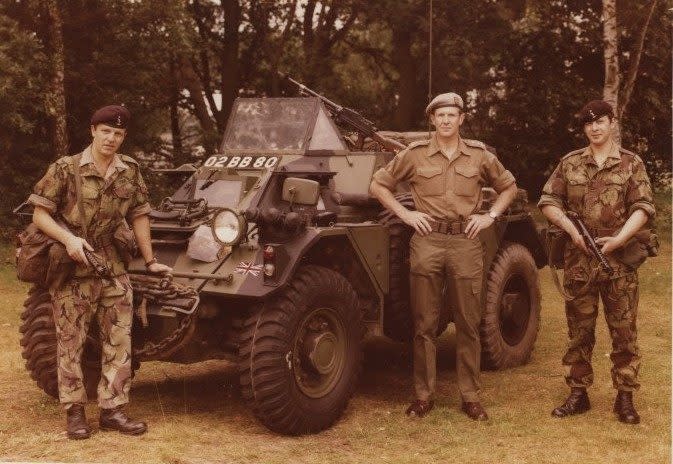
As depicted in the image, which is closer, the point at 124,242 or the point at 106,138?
the point at 106,138

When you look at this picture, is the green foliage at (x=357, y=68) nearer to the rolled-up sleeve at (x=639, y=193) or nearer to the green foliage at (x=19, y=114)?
the green foliage at (x=19, y=114)

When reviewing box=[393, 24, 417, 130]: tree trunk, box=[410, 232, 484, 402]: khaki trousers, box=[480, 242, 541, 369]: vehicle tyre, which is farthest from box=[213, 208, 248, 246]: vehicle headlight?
box=[393, 24, 417, 130]: tree trunk

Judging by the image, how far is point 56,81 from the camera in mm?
12688

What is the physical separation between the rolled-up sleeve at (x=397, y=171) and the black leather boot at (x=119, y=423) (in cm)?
207

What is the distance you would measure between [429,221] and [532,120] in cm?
1208

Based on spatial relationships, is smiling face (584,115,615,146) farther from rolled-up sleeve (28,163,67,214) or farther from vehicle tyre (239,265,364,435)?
rolled-up sleeve (28,163,67,214)

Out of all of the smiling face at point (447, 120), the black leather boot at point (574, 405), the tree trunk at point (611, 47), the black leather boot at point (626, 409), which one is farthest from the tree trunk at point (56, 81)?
the black leather boot at point (626, 409)

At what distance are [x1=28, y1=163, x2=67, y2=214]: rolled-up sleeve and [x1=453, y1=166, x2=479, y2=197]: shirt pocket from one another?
7.57 feet

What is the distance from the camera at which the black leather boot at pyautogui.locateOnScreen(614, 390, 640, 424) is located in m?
5.69

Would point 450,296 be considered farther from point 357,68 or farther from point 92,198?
point 357,68

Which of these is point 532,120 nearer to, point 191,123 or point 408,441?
point 191,123

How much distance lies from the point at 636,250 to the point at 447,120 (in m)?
1.36

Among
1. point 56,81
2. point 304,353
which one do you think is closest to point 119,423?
point 304,353

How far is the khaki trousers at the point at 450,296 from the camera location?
5.80 meters
